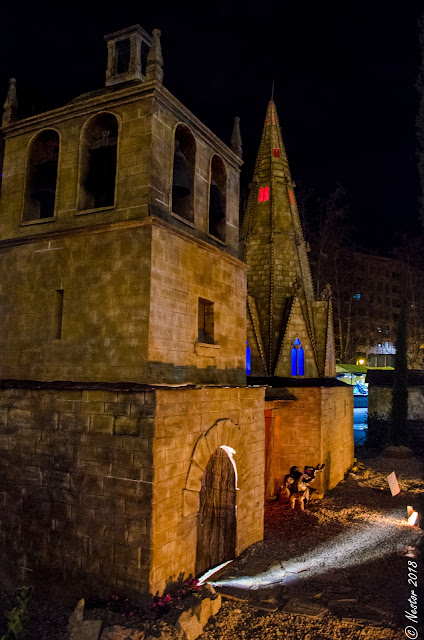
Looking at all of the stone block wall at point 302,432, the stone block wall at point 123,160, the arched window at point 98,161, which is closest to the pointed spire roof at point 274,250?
the stone block wall at point 302,432

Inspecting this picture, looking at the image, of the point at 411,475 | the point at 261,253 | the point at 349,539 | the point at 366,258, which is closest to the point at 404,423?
the point at 411,475

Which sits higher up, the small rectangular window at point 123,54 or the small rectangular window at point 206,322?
the small rectangular window at point 123,54

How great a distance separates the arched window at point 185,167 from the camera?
34.3ft

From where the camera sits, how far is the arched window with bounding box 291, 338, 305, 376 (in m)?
17.7

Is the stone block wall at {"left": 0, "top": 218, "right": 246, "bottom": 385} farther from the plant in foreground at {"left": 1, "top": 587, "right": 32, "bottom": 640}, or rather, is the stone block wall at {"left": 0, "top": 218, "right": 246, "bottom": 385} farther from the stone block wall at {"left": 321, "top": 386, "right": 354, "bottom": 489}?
the stone block wall at {"left": 321, "top": 386, "right": 354, "bottom": 489}

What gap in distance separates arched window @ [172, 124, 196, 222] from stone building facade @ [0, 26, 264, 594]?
36 mm

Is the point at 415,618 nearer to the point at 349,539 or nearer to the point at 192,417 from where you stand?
the point at 349,539

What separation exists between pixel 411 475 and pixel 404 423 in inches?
254

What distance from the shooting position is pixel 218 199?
12469 mm

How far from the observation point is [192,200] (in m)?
10.9

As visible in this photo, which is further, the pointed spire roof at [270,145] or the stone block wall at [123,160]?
the pointed spire roof at [270,145]

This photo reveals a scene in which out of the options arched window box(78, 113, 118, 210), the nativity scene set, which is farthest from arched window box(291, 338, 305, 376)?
arched window box(78, 113, 118, 210)

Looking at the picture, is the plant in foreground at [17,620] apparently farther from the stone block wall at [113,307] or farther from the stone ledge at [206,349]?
the stone ledge at [206,349]

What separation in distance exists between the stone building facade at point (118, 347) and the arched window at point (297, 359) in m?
6.38
